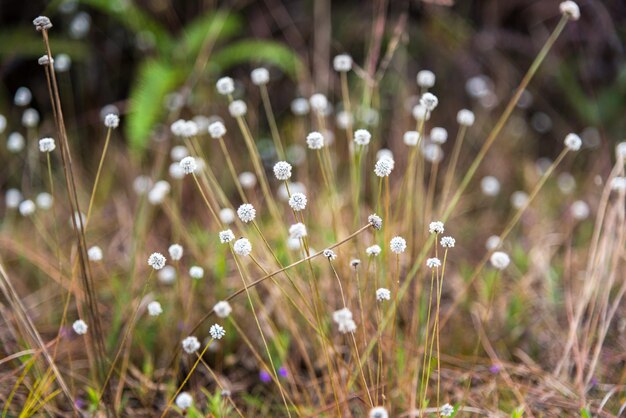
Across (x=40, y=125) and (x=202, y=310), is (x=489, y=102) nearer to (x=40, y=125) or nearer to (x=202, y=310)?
(x=202, y=310)

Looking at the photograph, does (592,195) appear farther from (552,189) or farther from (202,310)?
(202,310)

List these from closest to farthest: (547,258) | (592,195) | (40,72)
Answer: (547,258) → (592,195) → (40,72)

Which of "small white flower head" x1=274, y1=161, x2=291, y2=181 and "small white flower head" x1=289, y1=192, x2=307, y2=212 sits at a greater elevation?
"small white flower head" x1=274, y1=161, x2=291, y2=181

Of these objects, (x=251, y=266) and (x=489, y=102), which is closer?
(x=251, y=266)

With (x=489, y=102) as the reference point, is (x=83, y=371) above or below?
below

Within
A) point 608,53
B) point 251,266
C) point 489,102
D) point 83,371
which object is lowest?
point 83,371

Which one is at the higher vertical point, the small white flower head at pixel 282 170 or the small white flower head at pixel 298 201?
the small white flower head at pixel 282 170

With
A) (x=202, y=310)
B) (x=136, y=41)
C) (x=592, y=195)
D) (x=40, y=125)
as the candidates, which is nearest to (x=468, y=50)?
(x=592, y=195)

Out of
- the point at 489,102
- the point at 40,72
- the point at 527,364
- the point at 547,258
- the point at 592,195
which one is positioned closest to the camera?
the point at 527,364

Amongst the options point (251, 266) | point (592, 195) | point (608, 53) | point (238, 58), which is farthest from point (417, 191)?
point (608, 53)
